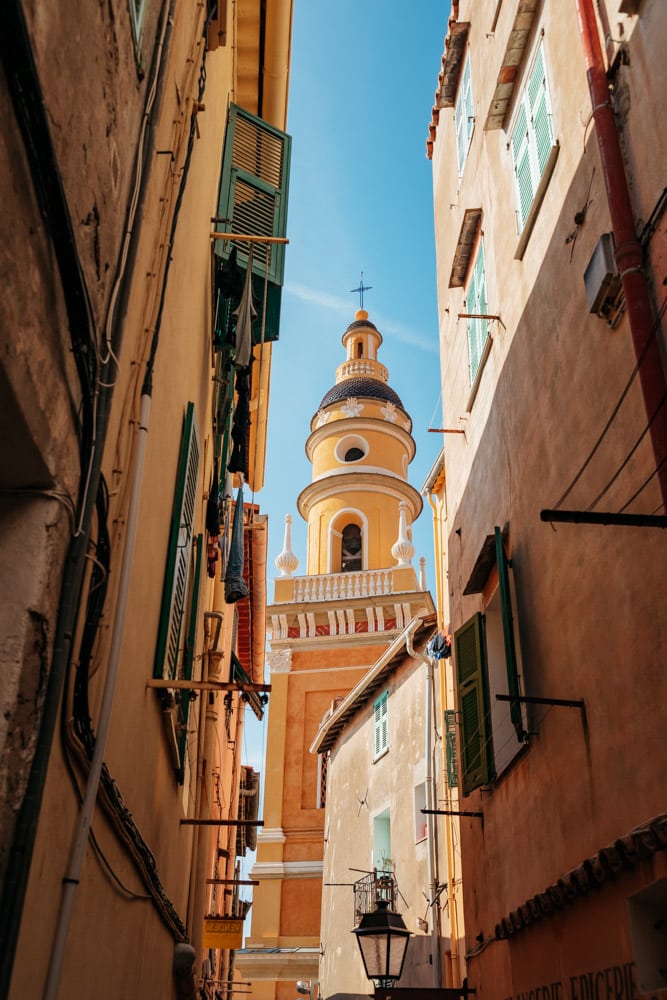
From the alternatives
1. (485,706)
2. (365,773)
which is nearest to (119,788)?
(485,706)

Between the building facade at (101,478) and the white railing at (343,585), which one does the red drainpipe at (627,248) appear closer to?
the building facade at (101,478)

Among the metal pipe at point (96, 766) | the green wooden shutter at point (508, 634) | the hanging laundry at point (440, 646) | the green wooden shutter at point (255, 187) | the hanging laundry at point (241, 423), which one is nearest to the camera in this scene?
the metal pipe at point (96, 766)

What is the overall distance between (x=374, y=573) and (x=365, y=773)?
12722 millimetres

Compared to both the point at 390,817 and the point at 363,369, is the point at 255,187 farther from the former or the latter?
the point at 363,369

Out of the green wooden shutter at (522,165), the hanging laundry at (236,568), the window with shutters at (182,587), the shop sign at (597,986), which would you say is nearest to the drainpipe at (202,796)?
the hanging laundry at (236,568)

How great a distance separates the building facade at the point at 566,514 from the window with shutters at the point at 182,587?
7.74 feet

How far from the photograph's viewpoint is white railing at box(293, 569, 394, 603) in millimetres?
33000

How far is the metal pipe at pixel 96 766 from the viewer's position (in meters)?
3.37

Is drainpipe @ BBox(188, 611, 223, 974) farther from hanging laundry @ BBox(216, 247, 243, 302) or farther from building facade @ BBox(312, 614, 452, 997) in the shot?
building facade @ BBox(312, 614, 452, 997)

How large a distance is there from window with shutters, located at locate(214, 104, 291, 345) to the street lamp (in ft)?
18.7

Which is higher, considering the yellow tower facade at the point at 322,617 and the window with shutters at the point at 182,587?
the yellow tower facade at the point at 322,617

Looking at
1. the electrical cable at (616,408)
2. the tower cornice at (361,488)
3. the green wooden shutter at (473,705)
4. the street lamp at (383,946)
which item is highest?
the tower cornice at (361,488)

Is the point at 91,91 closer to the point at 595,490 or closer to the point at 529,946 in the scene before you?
the point at 595,490

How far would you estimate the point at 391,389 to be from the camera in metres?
41.2
